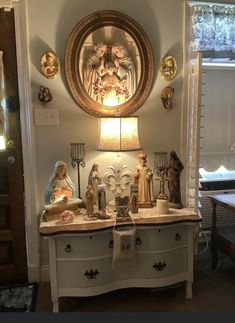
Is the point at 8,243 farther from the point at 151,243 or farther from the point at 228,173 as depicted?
the point at 228,173

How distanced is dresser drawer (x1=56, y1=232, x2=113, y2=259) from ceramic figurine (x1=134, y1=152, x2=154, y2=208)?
0.43 metres

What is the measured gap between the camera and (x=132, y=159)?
2373 millimetres

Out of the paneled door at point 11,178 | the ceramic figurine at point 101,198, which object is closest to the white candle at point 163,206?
the ceramic figurine at point 101,198

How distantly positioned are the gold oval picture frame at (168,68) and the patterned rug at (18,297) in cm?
193

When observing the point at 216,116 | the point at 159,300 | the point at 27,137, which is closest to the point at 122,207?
the point at 159,300

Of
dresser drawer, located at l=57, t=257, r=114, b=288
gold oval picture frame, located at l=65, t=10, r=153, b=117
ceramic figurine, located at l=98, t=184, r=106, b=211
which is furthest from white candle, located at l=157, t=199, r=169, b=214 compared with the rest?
gold oval picture frame, located at l=65, t=10, r=153, b=117

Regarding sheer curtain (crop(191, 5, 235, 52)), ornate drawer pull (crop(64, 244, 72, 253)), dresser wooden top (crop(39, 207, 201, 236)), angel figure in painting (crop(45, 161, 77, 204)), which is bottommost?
ornate drawer pull (crop(64, 244, 72, 253))

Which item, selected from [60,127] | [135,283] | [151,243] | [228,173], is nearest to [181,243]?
[151,243]

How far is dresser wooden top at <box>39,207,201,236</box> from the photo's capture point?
180 centimetres

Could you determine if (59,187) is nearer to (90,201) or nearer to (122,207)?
(90,201)

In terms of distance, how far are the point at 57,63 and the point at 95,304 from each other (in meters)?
1.72

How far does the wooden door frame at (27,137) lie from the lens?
207 centimetres

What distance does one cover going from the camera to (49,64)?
6.92 feet

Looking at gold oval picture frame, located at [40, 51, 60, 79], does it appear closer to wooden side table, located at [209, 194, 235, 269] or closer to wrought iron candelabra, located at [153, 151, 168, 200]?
wrought iron candelabra, located at [153, 151, 168, 200]
